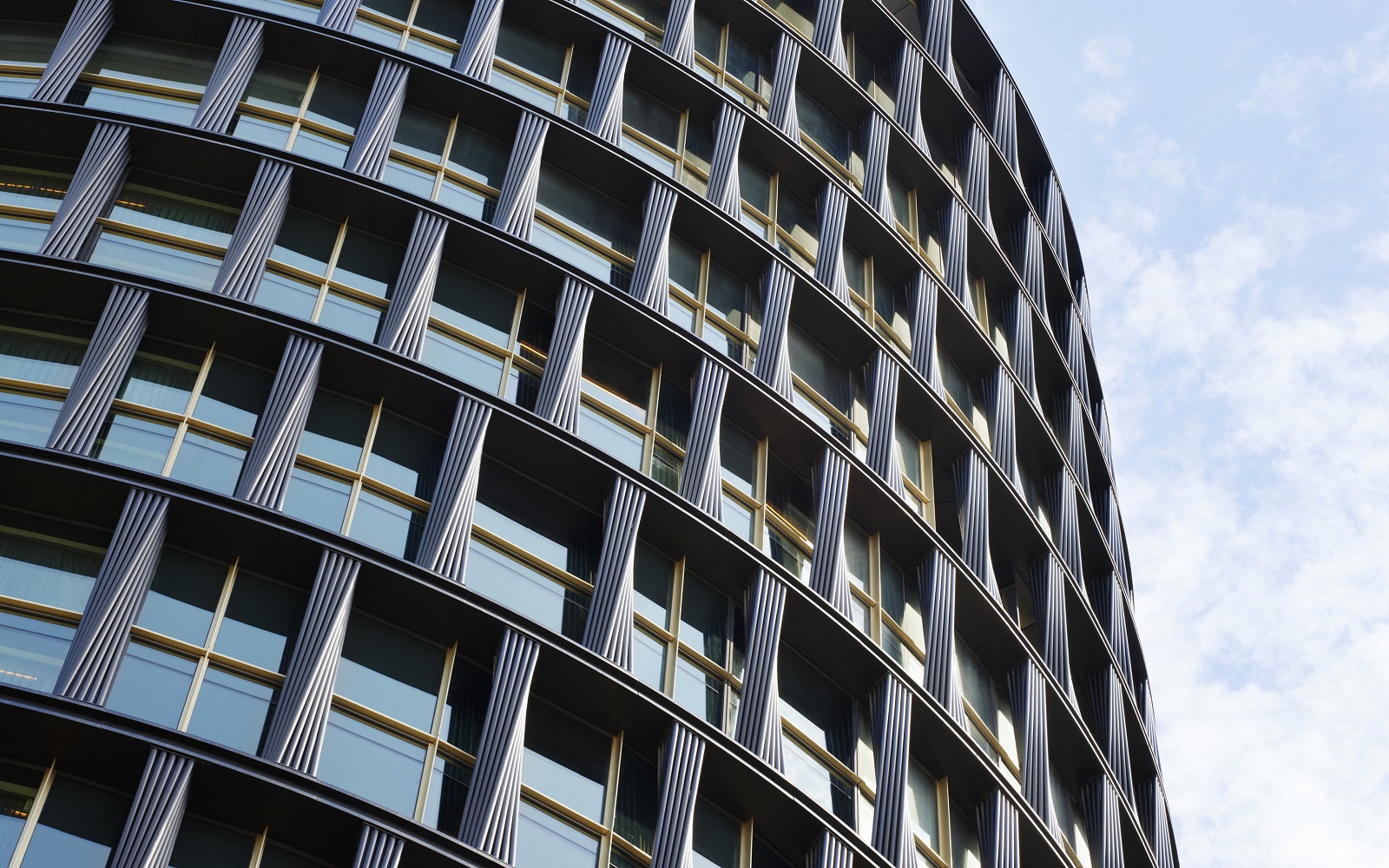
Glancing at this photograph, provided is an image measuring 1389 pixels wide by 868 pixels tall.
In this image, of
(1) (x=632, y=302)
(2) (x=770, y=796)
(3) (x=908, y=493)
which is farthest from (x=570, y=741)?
(3) (x=908, y=493)

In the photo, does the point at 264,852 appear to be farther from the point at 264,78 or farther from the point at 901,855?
the point at 264,78

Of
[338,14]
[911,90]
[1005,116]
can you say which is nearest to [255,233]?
[338,14]

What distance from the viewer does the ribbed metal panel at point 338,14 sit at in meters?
29.4

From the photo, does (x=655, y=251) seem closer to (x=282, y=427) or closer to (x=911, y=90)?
(x=282, y=427)

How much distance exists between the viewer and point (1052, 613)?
107ft

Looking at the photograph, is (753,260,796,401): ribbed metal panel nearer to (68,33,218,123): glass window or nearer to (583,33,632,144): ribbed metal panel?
(583,33,632,144): ribbed metal panel

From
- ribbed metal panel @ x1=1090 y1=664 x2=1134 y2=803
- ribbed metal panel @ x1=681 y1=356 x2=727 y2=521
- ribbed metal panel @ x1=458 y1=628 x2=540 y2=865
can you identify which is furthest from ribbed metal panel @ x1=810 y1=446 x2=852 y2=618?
ribbed metal panel @ x1=1090 y1=664 x2=1134 y2=803

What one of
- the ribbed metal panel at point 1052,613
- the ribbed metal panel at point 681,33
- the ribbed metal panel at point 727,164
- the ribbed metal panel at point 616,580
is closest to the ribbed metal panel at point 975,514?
the ribbed metal panel at point 1052,613

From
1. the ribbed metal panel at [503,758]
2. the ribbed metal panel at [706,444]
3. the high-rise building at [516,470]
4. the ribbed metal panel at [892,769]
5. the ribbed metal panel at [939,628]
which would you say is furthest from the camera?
the ribbed metal panel at [939,628]

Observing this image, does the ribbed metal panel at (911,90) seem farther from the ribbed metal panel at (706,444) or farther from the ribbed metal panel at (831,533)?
the ribbed metal panel at (706,444)

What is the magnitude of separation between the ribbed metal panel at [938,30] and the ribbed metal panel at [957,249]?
15.0ft

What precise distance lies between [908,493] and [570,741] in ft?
35.2

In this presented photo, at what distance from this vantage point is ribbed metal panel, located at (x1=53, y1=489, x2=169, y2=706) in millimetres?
19328

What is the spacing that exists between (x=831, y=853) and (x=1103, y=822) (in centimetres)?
968
